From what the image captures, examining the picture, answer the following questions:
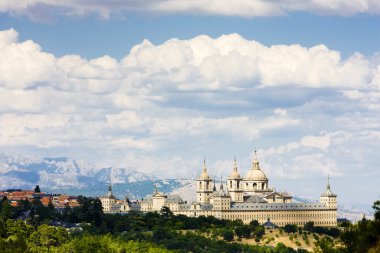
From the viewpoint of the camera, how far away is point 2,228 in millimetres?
150250

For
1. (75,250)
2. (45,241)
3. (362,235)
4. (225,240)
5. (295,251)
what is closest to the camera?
(362,235)

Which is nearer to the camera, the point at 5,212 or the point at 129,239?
the point at 129,239

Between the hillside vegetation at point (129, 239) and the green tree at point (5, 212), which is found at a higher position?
the green tree at point (5, 212)

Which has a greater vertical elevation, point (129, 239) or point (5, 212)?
point (5, 212)

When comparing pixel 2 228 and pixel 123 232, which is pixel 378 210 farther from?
pixel 123 232

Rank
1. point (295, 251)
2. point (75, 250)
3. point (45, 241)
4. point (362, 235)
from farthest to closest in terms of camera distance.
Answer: point (295, 251), point (45, 241), point (75, 250), point (362, 235)

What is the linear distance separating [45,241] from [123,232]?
45538 mm

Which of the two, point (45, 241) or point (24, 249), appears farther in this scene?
point (45, 241)

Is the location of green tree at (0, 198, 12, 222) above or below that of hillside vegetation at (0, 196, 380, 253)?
above

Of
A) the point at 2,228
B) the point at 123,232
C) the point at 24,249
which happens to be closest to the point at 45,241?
the point at 2,228

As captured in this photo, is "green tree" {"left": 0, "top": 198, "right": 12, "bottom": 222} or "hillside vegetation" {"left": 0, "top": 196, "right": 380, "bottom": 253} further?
"green tree" {"left": 0, "top": 198, "right": 12, "bottom": 222}

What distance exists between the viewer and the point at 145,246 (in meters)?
153

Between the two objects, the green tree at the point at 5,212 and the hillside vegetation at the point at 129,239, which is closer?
the hillside vegetation at the point at 129,239

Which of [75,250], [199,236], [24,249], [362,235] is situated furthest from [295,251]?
[362,235]
